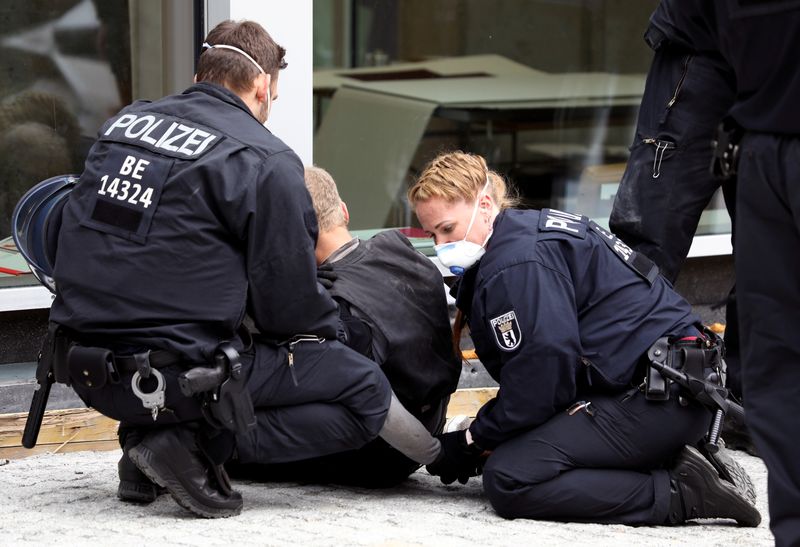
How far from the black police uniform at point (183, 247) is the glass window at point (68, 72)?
1.42m

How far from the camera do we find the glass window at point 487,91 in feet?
19.9

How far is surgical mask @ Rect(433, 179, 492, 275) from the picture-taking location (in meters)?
3.40

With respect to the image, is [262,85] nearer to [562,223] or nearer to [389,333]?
[389,333]

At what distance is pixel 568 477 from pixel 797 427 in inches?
39.7

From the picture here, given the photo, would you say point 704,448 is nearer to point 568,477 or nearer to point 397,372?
point 568,477

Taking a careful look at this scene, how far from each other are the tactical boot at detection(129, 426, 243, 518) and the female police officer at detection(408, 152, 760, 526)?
717mm

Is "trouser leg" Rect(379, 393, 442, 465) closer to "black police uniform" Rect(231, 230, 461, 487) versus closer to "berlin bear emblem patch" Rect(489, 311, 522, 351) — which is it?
"black police uniform" Rect(231, 230, 461, 487)

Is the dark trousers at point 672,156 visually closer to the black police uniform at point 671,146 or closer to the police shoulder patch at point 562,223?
the black police uniform at point 671,146

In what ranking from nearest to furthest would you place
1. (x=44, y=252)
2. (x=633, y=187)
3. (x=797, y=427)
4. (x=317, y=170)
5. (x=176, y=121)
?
(x=797, y=427), (x=176, y=121), (x=44, y=252), (x=317, y=170), (x=633, y=187)

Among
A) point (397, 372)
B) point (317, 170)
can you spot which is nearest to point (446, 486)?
point (397, 372)

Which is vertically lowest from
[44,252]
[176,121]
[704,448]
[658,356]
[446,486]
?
[446,486]

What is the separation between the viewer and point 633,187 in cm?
402

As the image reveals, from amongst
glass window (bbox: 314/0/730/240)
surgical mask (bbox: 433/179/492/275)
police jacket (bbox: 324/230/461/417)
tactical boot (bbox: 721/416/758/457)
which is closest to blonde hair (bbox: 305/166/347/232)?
police jacket (bbox: 324/230/461/417)

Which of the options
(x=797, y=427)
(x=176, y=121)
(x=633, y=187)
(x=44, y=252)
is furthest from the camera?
(x=633, y=187)
